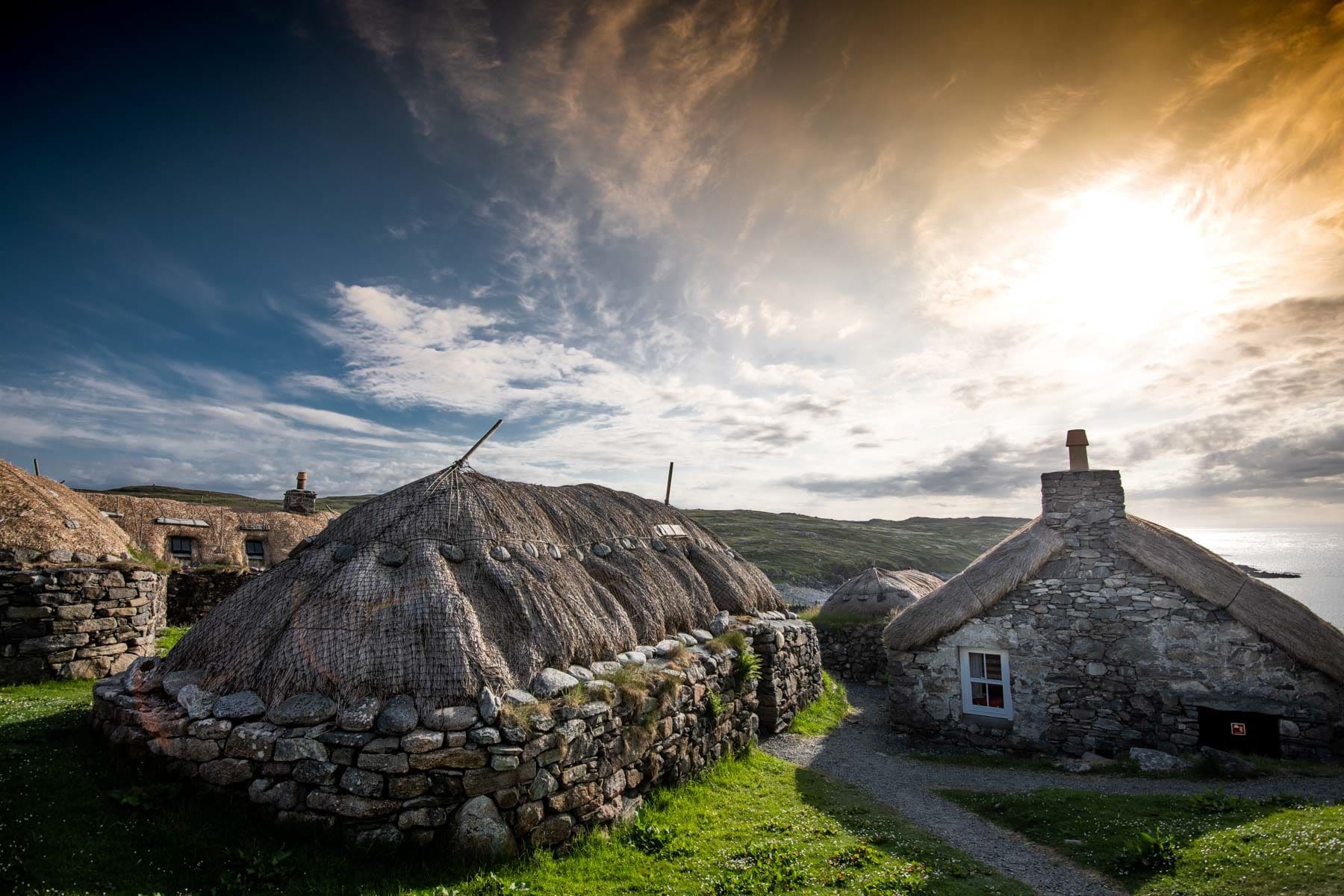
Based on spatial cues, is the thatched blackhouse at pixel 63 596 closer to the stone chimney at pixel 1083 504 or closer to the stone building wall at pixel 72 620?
the stone building wall at pixel 72 620

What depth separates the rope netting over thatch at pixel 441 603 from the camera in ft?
26.8

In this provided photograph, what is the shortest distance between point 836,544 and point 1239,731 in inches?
3158

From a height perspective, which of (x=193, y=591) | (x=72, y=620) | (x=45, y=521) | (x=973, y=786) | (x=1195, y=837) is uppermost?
(x=45, y=521)

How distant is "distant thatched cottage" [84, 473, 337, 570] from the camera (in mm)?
23016

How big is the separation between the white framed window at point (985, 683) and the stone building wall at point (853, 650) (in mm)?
9622

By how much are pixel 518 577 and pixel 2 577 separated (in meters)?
10.8

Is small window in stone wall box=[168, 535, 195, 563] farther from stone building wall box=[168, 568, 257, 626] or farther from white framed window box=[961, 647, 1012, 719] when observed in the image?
white framed window box=[961, 647, 1012, 719]

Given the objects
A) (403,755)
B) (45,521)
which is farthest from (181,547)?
(403,755)

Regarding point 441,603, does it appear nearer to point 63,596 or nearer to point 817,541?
point 63,596

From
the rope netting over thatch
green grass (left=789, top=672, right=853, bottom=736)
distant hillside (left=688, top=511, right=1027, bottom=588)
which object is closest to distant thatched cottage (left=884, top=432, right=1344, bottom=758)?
green grass (left=789, top=672, right=853, bottom=736)

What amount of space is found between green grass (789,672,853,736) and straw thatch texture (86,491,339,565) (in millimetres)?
18095

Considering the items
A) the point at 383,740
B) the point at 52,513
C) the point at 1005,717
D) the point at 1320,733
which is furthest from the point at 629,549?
the point at 1320,733

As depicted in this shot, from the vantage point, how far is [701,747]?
1170 centimetres

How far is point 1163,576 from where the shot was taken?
47.0 ft
